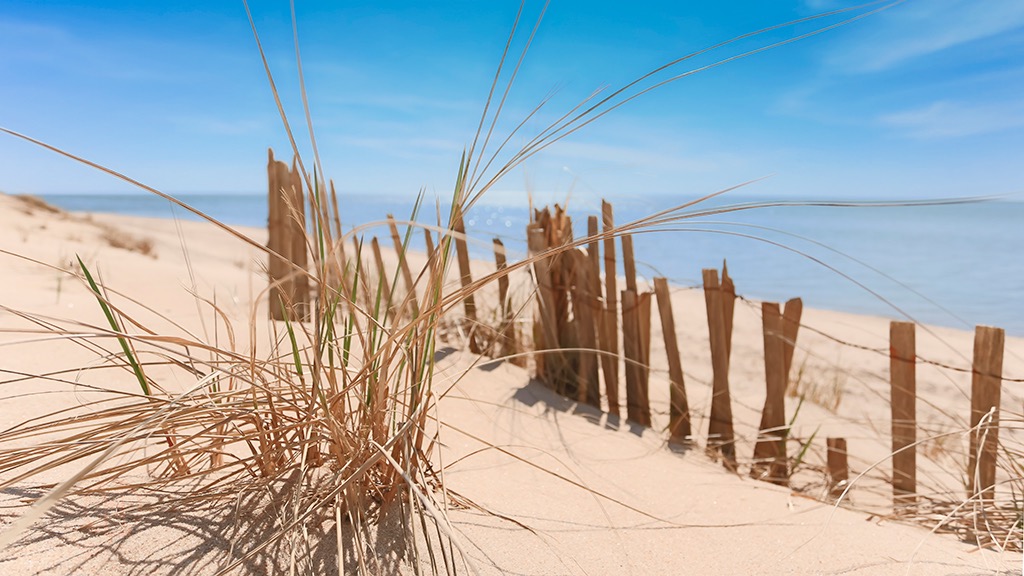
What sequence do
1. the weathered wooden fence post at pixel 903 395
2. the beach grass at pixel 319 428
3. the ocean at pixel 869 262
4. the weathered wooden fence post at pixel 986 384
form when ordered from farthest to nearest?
the ocean at pixel 869 262 → the weathered wooden fence post at pixel 903 395 → the weathered wooden fence post at pixel 986 384 → the beach grass at pixel 319 428

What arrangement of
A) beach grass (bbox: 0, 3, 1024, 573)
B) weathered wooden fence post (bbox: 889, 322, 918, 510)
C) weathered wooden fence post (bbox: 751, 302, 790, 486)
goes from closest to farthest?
beach grass (bbox: 0, 3, 1024, 573) → weathered wooden fence post (bbox: 889, 322, 918, 510) → weathered wooden fence post (bbox: 751, 302, 790, 486)

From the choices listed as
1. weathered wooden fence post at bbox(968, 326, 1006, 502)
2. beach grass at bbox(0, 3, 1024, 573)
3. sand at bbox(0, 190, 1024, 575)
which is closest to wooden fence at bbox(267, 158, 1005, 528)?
weathered wooden fence post at bbox(968, 326, 1006, 502)

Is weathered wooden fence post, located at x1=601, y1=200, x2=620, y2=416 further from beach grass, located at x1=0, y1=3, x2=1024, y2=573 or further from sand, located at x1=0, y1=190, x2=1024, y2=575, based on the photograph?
beach grass, located at x1=0, y1=3, x2=1024, y2=573

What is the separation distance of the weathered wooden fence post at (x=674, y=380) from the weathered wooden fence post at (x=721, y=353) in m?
0.12

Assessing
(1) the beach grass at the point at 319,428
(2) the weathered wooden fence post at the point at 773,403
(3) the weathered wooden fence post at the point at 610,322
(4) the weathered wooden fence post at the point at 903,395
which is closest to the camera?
(1) the beach grass at the point at 319,428

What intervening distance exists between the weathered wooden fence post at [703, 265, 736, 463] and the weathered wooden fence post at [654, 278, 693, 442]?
0.38 feet

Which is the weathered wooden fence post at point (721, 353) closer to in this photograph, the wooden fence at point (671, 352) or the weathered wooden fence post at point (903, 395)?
the wooden fence at point (671, 352)

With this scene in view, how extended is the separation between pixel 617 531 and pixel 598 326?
4.76 feet

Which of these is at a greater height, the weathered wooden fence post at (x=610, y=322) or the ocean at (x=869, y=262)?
the weathered wooden fence post at (x=610, y=322)

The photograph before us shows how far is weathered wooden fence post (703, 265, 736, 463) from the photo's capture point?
2.68 metres

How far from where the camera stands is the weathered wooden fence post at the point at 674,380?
2.74 meters

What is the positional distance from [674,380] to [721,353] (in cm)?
24

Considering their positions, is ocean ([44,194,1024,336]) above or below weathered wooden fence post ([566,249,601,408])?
below

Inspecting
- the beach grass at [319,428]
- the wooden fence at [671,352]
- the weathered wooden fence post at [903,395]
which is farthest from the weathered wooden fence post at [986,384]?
the beach grass at [319,428]
